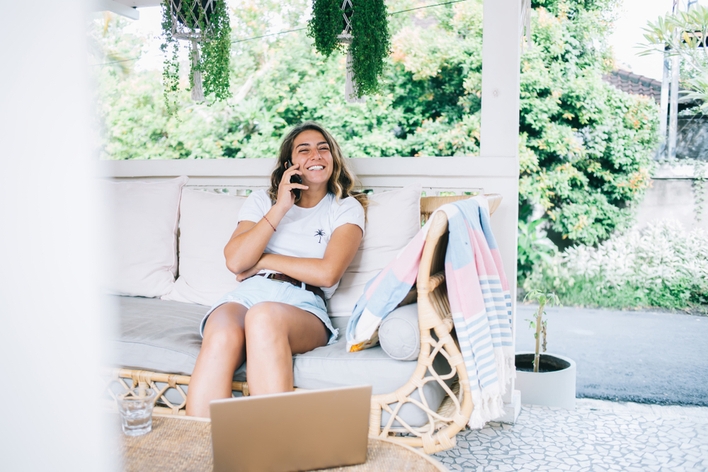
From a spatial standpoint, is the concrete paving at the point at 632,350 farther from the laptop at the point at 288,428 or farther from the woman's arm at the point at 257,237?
the laptop at the point at 288,428

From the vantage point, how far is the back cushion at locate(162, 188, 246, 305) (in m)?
2.43

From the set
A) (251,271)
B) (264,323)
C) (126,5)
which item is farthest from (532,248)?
(264,323)

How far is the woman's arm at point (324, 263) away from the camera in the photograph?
6.42ft

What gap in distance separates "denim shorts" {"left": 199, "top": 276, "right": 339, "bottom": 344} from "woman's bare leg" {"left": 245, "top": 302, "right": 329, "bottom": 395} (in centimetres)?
18

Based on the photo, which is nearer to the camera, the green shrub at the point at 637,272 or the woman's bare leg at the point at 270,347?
the woman's bare leg at the point at 270,347

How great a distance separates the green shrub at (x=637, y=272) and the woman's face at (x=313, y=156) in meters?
3.71

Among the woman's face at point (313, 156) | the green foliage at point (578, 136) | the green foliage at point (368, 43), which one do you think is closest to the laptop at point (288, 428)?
the woman's face at point (313, 156)

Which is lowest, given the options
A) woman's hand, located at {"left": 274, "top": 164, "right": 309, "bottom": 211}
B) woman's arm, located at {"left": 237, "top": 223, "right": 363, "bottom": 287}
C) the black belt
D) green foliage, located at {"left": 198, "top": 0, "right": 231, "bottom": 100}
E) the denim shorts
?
the denim shorts

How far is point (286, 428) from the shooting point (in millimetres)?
1035

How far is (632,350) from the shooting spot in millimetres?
3990

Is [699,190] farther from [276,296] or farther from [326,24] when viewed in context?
[276,296]

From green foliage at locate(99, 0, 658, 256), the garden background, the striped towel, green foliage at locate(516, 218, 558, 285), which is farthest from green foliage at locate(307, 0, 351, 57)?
green foliage at locate(516, 218, 558, 285)

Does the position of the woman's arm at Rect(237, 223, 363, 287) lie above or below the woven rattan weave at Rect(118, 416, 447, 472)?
above

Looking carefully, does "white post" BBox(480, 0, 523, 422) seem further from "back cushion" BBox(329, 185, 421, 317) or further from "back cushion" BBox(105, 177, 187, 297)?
"back cushion" BBox(105, 177, 187, 297)
